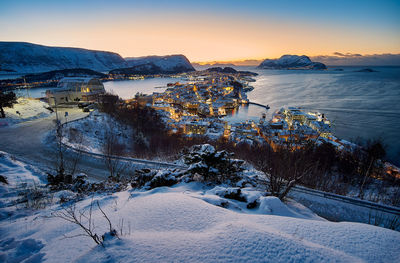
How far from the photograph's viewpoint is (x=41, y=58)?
121000 millimetres

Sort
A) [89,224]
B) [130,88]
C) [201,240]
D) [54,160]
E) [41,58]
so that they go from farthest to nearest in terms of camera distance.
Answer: [41,58] → [130,88] → [54,160] → [89,224] → [201,240]

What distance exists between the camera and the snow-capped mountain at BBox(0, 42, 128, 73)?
106m

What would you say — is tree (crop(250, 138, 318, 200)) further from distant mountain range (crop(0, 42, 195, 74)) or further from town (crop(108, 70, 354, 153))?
distant mountain range (crop(0, 42, 195, 74))

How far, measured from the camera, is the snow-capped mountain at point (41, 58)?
10581cm

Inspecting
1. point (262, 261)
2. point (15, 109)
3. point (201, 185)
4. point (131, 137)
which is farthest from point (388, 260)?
point (15, 109)

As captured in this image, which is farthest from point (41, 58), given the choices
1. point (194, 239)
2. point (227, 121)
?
point (194, 239)

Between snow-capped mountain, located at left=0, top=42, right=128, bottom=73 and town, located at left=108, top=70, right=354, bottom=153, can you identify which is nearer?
town, located at left=108, top=70, right=354, bottom=153

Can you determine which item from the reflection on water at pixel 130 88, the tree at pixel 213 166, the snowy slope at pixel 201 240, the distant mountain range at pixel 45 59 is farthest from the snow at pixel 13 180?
the distant mountain range at pixel 45 59

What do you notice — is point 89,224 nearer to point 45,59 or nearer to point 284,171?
point 284,171

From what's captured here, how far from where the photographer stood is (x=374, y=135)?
29500mm

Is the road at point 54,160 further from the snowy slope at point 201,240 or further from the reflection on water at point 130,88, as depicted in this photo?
the reflection on water at point 130,88

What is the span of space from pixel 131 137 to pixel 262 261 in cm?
2044

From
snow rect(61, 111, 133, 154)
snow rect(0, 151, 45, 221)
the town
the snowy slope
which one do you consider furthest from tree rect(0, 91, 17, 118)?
the snowy slope

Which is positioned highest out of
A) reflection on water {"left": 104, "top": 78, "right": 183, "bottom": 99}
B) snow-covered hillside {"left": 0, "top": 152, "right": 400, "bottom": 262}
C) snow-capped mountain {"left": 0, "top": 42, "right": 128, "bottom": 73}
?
snow-capped mountain {"left": 0, "top": 42, "right": 128, "bottom": 73}
